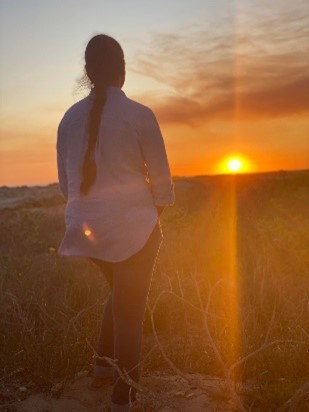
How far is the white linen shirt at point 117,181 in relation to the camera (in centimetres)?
269

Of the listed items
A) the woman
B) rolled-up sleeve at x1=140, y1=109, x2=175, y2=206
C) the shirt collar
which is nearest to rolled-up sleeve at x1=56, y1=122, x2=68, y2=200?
the woman

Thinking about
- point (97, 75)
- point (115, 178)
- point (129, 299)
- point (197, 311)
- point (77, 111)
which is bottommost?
point (197, 311)

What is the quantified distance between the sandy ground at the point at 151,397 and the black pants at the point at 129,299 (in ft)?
1.03

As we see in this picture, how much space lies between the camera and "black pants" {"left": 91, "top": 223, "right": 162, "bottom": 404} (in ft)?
9.29

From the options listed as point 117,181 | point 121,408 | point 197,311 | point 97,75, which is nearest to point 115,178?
point 117,181

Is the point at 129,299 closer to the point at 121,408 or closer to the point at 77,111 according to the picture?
the point at 121,408

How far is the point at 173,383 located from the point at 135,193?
1.50 metres

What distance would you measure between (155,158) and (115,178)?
227mm

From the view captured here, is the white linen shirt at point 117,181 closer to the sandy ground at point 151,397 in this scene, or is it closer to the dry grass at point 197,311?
the dry grass at point 197,311

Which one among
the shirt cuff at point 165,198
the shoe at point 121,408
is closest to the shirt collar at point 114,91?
the shirt cuff at point 165,198

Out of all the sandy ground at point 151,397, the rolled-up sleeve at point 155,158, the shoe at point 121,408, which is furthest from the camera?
the sandy ground at point 151,397

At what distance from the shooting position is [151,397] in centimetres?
317

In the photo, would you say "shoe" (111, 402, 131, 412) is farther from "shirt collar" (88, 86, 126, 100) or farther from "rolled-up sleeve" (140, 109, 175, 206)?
"shirt collar" (88, 86, 126, 100)

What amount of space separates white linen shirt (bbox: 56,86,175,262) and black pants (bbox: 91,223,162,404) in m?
0.08
